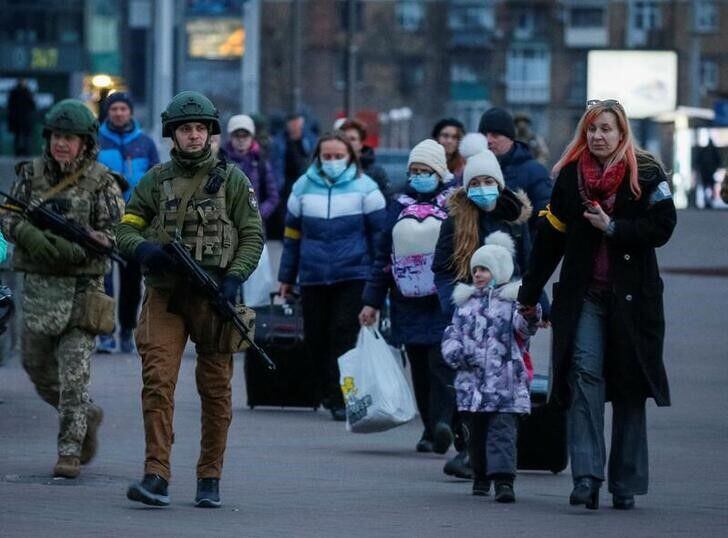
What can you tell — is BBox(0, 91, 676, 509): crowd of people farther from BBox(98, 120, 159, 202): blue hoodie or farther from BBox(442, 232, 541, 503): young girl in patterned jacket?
BBox(98, 120, 159, 202): blue hoodie

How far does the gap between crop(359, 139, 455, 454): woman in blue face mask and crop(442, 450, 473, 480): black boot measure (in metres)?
0.76

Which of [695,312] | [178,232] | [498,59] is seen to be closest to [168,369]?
[178,232]

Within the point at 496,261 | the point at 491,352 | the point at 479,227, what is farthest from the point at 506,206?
the point at 491,352

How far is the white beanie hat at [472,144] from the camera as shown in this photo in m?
12.3

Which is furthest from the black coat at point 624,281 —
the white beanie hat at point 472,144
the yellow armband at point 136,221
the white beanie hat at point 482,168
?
the white beanie hat at point 472,144

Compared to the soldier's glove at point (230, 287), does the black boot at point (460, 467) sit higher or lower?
lower

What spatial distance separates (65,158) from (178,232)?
49.6 inches

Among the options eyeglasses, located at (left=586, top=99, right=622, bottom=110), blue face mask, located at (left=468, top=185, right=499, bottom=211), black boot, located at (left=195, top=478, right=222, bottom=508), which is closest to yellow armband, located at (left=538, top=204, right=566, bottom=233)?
eyeglasses, located at (left=586, top=99, right=622, bottom=110)

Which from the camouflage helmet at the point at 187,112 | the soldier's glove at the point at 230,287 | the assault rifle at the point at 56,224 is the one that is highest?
the camouflage helmet at the point at 187,112

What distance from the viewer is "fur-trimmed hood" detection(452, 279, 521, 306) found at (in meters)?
9.59

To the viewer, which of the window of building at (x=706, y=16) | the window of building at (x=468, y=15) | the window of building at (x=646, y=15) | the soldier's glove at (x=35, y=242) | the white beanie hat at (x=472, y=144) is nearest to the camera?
the soldier's glove at (x=35, y=242)

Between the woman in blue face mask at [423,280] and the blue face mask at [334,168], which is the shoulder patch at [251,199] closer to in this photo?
the woman in blue face mask at [423,280]

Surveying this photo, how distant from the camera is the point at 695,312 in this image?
2122 centimetres

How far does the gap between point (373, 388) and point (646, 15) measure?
104m
